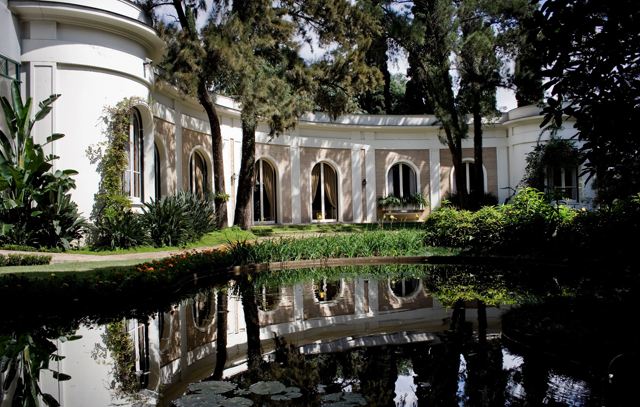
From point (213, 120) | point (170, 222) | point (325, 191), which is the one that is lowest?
point (170, 222)

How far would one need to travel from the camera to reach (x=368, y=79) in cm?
1859

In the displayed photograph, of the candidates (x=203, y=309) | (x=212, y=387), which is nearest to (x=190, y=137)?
(x=203, y=309)

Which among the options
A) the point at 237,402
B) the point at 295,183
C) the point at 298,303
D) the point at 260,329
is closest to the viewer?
the point at 237,402

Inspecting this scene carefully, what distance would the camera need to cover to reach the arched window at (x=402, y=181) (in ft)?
89.2

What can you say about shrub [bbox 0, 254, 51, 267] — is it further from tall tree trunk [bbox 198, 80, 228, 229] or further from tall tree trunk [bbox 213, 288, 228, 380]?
tall tree trunk [bbox 198, 80, 228, 229]

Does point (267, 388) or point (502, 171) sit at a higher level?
point (502, 171)

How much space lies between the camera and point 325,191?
26016mm

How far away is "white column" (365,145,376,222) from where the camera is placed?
26.3 meters

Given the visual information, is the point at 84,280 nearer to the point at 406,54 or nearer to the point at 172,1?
the point at 172,1

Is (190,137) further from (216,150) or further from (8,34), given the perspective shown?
(8,34)

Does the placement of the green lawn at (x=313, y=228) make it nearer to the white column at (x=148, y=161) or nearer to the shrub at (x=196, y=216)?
the shrub at (x=196, y=216)

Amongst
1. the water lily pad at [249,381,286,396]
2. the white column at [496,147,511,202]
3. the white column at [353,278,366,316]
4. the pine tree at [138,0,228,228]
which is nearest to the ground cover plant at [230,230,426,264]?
the white column at [353,278,366,316]

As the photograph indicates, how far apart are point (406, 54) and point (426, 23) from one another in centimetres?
129

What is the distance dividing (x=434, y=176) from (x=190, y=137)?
1229cm
